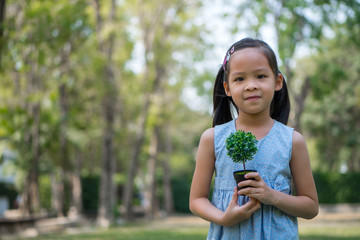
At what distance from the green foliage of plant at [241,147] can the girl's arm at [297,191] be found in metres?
0.09

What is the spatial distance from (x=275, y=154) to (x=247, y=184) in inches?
11.0

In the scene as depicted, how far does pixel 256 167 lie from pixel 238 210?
0.25 m

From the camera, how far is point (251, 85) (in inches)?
79.4

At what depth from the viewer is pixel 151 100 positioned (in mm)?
22562

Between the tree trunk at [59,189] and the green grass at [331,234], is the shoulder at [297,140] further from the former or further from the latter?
the tree trunk at [59,189]

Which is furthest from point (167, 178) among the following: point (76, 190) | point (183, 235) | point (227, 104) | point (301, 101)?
point (227, 104)

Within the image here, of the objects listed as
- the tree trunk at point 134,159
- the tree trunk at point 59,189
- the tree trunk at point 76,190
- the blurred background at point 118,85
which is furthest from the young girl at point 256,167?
the tree trunk at point 76,190

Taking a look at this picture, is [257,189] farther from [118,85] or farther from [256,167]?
[118,85]

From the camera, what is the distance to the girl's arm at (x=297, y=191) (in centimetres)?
184

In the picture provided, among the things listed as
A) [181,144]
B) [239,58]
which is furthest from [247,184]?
[181,144]

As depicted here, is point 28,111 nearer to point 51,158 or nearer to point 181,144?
point 51,158

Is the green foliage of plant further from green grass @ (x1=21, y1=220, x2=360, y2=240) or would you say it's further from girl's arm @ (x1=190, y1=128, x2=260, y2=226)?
green grass @ (x1=21, y1=220, x2=360, y2=240)

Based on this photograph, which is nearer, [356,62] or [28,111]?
[28,111]

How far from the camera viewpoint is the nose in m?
2.02
